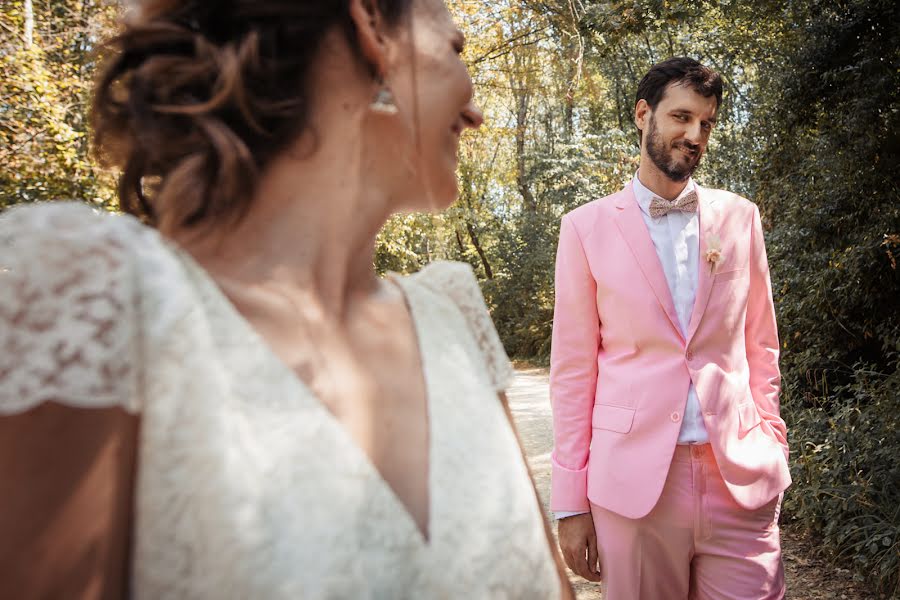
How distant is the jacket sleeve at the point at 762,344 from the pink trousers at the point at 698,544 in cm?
34

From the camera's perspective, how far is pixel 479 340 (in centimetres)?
133

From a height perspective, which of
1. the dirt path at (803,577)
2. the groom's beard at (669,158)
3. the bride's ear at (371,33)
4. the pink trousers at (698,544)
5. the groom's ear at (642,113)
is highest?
the groom's ear at (642,113)

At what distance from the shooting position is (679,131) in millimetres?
3100

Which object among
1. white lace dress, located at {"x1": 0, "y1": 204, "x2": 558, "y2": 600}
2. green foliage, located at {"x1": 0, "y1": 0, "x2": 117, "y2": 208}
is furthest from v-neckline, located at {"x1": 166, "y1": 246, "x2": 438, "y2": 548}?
green foliage, located at {"x1": 0, "y1": 0, "x2": 117, "y2": 208}

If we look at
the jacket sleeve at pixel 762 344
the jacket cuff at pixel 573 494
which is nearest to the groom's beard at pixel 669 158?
the jacket sleeve at pixel 762 344

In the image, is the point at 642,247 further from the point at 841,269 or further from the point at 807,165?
the point at 807,165

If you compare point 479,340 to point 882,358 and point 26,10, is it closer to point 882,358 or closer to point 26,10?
point 882,358

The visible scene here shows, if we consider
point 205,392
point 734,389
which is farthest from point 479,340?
point 734,389

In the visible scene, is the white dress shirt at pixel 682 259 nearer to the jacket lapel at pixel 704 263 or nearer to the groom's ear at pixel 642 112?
the jacket lapel at pixel 704 263

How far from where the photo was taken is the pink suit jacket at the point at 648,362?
2.65 meters

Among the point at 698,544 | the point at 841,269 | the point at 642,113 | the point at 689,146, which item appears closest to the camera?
the point at 698,544

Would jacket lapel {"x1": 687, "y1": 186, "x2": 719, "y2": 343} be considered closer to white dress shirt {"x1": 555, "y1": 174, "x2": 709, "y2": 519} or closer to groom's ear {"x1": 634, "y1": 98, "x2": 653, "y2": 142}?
white dress shirt {"x1": 555, "y1": 174, "x2": 709, "y2": 519}

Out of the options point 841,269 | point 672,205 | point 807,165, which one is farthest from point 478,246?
point 672,205

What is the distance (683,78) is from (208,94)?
2.59m
